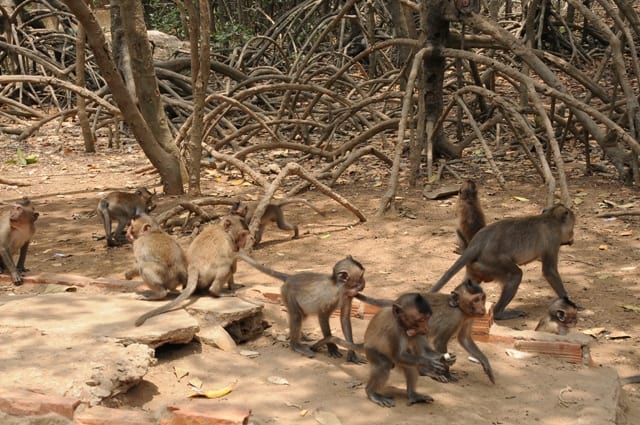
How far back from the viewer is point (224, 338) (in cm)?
521

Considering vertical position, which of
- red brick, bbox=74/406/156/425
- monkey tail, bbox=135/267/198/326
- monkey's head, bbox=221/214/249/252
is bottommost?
monkey tail, bbox=135/267/198/326

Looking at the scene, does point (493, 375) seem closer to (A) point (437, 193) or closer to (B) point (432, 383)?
(B) point (432, 383)

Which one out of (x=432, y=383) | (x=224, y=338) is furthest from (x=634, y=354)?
(x=224, y=338)

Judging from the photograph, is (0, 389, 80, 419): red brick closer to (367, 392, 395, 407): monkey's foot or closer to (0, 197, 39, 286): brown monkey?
(367, 392, 395, 407): monkey's foot

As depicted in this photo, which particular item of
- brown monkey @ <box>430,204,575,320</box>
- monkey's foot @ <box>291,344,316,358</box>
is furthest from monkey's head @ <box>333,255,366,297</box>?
brown monkey @ <box>430,204,575,320</box>

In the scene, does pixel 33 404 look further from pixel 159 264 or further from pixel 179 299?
pixel 159 264

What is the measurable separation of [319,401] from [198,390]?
26.0 inches

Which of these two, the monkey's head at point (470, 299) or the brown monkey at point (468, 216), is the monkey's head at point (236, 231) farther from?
the monkey's head at point (470, 299)

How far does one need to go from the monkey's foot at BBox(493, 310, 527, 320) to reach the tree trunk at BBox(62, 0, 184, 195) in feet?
14.0

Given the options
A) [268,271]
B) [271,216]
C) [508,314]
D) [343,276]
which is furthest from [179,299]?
[271,216]

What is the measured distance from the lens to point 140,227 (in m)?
6.24

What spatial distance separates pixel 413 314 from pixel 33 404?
1.94 m

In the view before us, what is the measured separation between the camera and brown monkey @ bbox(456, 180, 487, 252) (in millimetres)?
6613

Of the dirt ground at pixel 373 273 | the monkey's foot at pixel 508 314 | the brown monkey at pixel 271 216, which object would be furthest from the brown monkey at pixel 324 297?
the brown monkey at pixel 271 216
